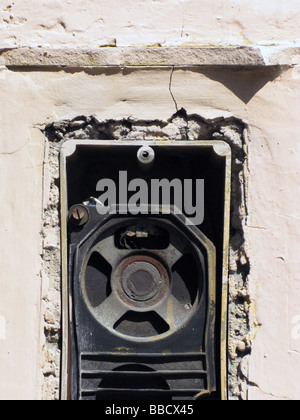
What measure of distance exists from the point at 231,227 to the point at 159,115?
52 cm

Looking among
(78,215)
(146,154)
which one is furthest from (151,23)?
(78,215)

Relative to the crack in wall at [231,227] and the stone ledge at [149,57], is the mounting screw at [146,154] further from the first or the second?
the stone ledge at [149,57]

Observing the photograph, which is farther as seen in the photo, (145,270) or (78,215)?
(145,270)

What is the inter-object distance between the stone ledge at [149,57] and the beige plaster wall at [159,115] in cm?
3

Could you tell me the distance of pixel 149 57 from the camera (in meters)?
2.09

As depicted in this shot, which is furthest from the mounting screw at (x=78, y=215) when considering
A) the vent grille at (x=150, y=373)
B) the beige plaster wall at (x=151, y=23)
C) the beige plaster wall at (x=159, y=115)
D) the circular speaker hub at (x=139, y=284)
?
the beige plaster wall at (x=151, y=23)

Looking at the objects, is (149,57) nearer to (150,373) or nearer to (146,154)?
(146,154)

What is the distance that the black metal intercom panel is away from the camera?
2.07 m

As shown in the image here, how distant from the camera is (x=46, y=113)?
83.0 inches

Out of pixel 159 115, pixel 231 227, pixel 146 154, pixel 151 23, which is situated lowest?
pixel 231 227

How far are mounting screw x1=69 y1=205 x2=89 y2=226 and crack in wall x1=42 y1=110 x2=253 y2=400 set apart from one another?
6 centimetres

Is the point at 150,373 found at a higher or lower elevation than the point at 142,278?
lower

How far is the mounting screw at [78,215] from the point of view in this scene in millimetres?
2092

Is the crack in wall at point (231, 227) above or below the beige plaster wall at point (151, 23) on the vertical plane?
below
